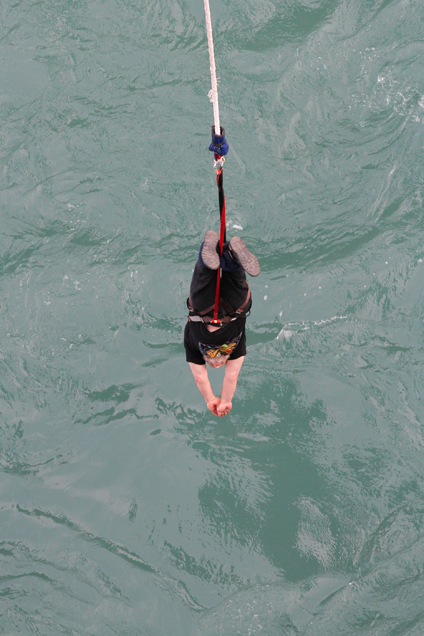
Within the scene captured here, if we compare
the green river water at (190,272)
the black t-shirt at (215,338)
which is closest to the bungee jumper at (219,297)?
the black t-shirt at (215,338)

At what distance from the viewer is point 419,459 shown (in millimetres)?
5395

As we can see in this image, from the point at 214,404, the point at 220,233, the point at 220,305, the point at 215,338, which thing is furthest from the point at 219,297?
the point at 214,404

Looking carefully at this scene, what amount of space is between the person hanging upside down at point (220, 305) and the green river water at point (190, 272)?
1830mm

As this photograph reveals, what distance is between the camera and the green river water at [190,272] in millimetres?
5414

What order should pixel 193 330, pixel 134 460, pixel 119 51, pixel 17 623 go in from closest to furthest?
pixel 193 330 → pixel 17 623 → pixel 134 460 → pixel 119 51

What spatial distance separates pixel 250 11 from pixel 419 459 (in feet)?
17.6

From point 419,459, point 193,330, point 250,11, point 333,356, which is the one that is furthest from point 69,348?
point 250,11

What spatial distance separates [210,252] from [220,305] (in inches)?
19.3

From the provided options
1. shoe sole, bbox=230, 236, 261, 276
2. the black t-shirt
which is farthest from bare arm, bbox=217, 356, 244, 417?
shoe sole, bbox=230, 236, 261, 276

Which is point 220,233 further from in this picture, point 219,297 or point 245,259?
point 219,297

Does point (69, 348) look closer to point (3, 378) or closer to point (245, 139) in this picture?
point (3, 378)

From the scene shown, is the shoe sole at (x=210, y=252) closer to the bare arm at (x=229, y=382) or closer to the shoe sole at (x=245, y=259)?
the shoe sole at (x=245, y=259)

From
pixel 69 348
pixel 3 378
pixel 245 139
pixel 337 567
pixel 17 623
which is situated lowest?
pixel 17 623

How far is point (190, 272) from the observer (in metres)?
5.85
